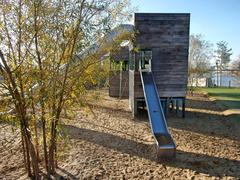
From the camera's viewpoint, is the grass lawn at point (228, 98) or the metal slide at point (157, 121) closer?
the metal slide at point (157, 121)

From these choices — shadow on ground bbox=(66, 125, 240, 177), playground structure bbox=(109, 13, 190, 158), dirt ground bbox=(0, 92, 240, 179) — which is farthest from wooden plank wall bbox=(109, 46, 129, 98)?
shadow on ground bbox=(66, 125, 240, 177)

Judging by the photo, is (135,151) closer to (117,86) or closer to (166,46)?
(166,46)

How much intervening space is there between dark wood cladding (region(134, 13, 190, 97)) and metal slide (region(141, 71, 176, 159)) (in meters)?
0.54

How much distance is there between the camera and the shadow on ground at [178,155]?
4.35m

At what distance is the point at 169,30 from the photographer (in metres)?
8.32

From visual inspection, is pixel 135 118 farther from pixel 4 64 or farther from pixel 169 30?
pixel 4 64

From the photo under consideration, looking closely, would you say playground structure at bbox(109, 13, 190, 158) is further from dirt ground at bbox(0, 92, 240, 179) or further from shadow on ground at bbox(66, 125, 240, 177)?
shadow on ground at bbox(66, 125, 240, 177)

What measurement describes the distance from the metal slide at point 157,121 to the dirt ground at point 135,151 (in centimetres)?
22

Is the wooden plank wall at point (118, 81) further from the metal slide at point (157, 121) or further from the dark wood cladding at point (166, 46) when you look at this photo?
the metal slide at point (157, 121)

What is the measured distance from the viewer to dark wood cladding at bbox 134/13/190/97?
823 cm

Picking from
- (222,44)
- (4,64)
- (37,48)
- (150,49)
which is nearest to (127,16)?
(37,48)

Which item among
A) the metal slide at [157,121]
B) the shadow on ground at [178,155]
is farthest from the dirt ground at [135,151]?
the metal slide at [157,121]

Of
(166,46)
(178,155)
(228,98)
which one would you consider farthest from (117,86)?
(178,155)

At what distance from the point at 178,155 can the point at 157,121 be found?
1.16 metres
